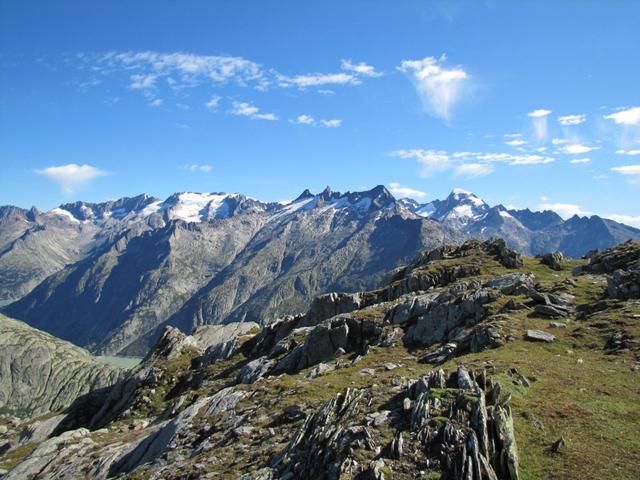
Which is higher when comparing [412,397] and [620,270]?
[620,270]

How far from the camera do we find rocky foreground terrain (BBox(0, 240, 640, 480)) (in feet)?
67.9

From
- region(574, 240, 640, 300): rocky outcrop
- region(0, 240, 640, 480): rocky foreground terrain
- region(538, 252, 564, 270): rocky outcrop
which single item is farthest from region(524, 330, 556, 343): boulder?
region(538, 252, 564, 270): rocky outcrop

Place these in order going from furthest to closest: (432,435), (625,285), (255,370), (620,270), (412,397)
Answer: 1. (255,370)
2. (620,270)
3. (625,285)
4. (412,397)
5. (432,435)

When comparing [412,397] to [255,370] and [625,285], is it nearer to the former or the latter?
[255,370]

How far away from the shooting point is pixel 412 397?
86.1 feet

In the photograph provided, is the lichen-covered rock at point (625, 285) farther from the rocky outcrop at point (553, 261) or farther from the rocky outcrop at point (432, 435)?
the rocky outcrop at point (432, 435)

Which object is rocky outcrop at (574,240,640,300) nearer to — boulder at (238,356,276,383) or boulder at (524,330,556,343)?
boulder at (524,330,556,343)

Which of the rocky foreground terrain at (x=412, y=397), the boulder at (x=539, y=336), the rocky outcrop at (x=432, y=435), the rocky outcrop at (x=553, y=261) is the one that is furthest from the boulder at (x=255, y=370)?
the rocky outcrop at (x=553, y=261)

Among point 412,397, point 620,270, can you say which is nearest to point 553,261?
point 620,270

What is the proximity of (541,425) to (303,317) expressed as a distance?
195 feet

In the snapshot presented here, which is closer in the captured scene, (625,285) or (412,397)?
(412,397)

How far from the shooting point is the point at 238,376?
5947cm

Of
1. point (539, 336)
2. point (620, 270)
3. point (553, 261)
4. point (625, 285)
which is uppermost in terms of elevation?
point (553, 261)

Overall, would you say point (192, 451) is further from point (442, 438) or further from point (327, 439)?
point (442, 438)
